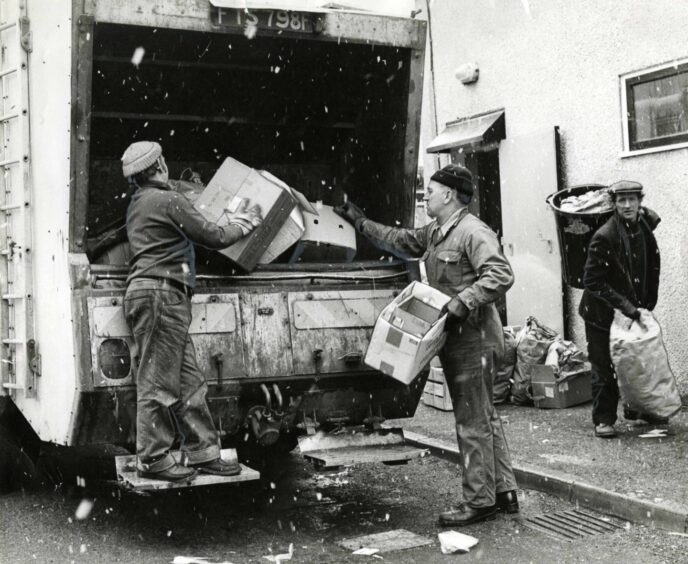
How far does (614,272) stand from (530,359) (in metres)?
1.85

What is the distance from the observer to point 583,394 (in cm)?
851

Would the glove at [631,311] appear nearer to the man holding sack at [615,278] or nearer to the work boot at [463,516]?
the man holding sack at [615,278]

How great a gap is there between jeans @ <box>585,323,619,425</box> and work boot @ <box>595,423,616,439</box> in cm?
3

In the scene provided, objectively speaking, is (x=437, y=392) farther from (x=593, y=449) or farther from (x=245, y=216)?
(x=245, y=216)

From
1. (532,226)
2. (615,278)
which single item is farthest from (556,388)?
(532,226)

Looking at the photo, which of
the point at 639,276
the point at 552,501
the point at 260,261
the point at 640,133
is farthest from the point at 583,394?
the point at 260,261

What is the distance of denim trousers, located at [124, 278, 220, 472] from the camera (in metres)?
4.84

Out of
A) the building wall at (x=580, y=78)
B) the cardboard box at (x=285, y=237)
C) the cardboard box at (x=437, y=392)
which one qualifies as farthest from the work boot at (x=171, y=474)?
the building wall at (x=580, y=78)

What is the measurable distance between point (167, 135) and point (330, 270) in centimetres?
186

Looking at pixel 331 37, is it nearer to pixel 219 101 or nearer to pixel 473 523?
pixel 219 101

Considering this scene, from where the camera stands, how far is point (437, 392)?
28.7ft

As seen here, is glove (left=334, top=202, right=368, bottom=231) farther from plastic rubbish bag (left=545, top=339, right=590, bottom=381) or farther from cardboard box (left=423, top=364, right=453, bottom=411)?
plastic rubbish bag (left=545, top=339, right=590, bottom=381)


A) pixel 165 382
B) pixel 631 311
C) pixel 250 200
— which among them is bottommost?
pixel 165 382

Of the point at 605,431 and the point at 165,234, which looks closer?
the point at 165,234
